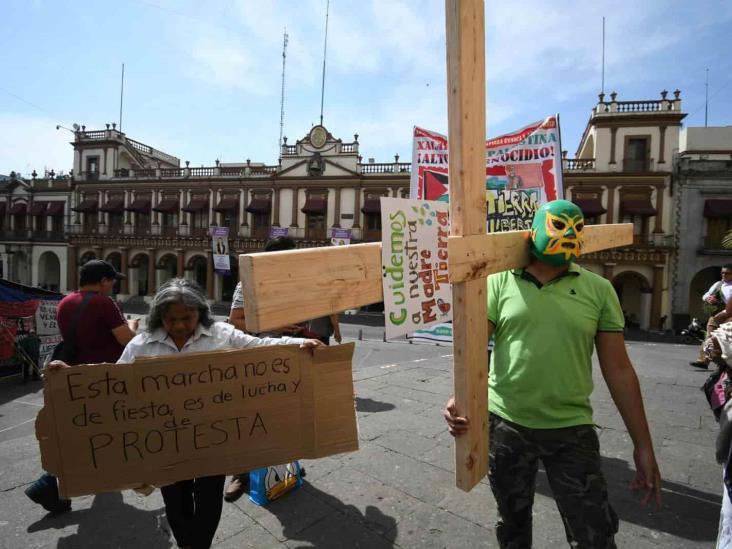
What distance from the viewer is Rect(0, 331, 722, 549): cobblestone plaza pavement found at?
2279 millimetres

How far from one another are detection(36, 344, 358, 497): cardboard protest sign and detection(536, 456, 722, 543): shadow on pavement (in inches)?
80.8

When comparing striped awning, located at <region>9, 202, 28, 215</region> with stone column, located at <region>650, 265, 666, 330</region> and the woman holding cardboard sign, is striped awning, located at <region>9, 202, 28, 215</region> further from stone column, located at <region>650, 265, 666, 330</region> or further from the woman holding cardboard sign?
stone column, located at <region>650, 265, 666, 330</region>

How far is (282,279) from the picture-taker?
1033 millimetres

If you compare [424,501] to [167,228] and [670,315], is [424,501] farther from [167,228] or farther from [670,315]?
[167,228]

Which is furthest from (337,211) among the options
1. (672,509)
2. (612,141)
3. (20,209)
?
(20,209)

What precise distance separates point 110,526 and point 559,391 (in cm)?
269

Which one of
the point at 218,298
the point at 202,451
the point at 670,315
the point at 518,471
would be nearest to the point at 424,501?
the point at 518,471

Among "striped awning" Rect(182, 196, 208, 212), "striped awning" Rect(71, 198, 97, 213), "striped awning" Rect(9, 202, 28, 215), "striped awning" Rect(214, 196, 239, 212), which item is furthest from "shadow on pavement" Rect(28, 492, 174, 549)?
"striped awning" Rect(9, 202, 28, 215)

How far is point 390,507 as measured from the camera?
8.47 feet

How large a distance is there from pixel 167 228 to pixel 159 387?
29.5 metres

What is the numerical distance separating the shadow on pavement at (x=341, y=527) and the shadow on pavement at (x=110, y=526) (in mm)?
671

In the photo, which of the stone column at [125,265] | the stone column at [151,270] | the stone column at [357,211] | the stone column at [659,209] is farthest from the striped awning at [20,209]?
the stone column at [659,209]

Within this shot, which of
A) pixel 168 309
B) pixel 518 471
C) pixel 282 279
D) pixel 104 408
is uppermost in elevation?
pixel 282 279

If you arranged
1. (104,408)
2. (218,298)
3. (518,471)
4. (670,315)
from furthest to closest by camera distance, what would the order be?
1. (218,298)
2. (670,315)
3. (518,471)
4. (104,408)
